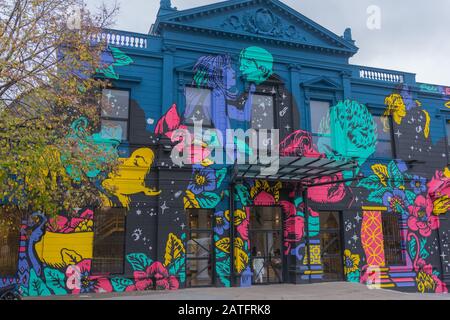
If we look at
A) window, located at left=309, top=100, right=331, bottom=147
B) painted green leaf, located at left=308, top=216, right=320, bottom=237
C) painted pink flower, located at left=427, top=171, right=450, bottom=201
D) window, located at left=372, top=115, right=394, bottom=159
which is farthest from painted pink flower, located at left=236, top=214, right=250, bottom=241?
painted pink flower, located at left=427, top=171, right=450, bottom=201

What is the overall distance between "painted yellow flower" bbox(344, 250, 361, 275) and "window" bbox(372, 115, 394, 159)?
4.44 m

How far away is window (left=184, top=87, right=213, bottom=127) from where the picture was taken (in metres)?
15.3

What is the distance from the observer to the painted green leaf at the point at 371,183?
16.8 metres

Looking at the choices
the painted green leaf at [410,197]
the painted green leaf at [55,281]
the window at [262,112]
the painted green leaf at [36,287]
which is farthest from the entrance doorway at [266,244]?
the painted green leaf at [36,287]

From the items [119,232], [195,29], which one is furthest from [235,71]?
[119,232]

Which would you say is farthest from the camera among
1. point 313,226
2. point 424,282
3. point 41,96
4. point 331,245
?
point 424,282

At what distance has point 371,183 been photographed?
668 inches

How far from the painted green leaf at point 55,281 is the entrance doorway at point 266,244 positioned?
6388 millimetres

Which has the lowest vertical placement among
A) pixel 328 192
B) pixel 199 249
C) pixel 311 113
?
pixel 199 249

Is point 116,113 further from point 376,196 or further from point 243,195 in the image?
point 376,196

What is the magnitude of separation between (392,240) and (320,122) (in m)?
5.62

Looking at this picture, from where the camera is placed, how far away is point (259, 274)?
49.5 ft

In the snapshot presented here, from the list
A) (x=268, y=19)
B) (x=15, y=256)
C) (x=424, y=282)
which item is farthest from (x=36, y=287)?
(x=424, y=282)

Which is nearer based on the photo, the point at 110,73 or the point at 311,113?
the point at 110,73
